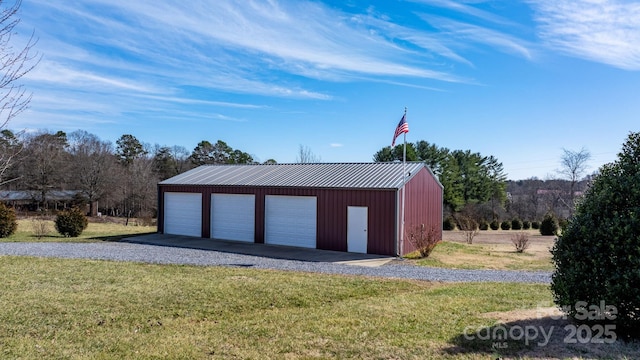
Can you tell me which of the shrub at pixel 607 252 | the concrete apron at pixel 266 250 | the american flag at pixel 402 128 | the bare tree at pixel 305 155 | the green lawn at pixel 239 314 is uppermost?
the bare tree at pixel 305 155

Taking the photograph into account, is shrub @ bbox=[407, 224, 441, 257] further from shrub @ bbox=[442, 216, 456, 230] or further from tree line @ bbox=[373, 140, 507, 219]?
tree line @ bbox=[373, 140, 507, 219]

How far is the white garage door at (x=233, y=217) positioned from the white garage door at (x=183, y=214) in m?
0.97

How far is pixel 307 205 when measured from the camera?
16.4 m

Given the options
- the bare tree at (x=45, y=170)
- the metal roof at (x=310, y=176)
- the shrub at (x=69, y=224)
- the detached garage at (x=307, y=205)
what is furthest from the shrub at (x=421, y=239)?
the bare tree at (x=45, y=170)

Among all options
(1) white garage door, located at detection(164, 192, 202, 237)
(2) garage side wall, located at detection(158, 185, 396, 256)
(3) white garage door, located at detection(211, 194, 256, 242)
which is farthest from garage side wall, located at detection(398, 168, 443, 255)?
(1) white garage door, located at detection(164, 192, 202, 237)

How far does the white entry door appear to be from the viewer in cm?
1515

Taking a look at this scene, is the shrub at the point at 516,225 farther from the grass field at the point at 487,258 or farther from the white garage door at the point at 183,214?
the white garage door at the point at 183,214

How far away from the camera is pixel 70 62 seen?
1075 centimetres

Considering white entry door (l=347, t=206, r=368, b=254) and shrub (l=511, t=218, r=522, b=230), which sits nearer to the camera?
white entry door (l=347, t=206, r=368, b=254)

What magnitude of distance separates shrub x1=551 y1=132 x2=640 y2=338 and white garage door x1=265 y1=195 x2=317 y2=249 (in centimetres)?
1163

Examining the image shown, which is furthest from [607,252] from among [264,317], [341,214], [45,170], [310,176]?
[45,170]

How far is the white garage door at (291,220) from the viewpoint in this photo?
1631 cm

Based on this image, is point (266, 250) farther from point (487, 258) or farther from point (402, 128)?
point (487, 258)

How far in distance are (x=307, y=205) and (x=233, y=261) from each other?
15.5 feet
